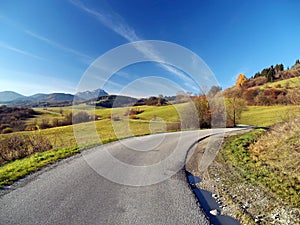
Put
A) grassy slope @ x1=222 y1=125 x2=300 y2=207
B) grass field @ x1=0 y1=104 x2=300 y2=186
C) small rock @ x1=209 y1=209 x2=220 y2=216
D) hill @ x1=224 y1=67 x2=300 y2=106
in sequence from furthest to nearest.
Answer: hill @ x1=224 y1=67 x2=300 y2=106 → grass field @ x1=0 y1=104 x2=300 y2=186 → grassy slope @ x1=222 y1=125 x2=300 y2=207 → small rock @ x1=209 y1=209 x2=220 y2=216

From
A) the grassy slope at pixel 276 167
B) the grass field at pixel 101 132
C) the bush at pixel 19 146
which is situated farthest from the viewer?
the bush at pixel 19 146

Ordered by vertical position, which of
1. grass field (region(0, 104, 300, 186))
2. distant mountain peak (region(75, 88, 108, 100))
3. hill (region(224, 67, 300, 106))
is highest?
hill (region(224, 67, 300, 106))

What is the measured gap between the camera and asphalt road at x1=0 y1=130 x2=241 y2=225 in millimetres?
3150

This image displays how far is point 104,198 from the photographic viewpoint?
153 inches

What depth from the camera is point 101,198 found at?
3877mm

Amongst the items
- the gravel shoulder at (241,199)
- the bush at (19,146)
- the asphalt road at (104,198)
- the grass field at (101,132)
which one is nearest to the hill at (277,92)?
the grass field at (101,132)

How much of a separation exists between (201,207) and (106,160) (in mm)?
4536

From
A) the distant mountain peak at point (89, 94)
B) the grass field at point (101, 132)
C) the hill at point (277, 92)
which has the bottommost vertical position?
the grass field at point (101, 132)

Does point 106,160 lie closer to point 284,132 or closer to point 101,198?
point 101,198

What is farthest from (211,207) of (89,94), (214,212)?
(89,94)

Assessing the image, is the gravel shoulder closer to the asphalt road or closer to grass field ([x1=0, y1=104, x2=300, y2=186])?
the asphalt road

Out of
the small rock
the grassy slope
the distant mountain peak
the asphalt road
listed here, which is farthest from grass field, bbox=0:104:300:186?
the small rock

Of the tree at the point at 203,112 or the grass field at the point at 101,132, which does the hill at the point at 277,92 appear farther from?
the tree at the point at 203,112

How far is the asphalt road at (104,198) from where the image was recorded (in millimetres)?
3150
